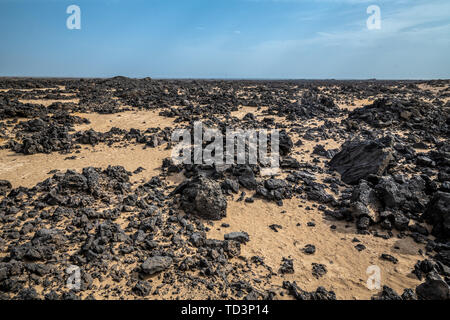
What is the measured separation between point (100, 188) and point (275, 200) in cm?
570

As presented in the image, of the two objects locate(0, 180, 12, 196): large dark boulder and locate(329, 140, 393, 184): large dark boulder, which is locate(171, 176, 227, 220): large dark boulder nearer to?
locate(329, 140, 393, 184): large dark boulder

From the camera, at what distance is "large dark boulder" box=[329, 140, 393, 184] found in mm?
9266

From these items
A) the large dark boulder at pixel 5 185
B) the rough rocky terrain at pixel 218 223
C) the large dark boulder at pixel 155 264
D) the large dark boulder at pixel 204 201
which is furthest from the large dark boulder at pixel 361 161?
the large dark boulder at pixel 5 185

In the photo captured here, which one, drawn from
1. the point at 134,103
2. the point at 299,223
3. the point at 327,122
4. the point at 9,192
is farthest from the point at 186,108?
the point at 299,223

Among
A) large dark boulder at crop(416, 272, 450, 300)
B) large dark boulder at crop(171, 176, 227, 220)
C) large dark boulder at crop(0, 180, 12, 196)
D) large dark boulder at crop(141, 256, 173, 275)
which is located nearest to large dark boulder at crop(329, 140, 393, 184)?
large dark boulder at crop(416, 272, 450, 300)

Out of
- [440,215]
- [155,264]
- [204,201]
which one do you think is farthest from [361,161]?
[155,264]

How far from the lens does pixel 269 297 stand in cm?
483

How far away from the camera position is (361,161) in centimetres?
991

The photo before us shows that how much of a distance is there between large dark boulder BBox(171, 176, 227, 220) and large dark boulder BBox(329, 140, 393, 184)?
5.18 m

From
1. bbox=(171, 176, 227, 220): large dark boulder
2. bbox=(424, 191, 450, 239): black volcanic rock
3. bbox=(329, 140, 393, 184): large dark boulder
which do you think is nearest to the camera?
bbox=(424, 191, 450, 239): black volcanic rock

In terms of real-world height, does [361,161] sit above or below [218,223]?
above

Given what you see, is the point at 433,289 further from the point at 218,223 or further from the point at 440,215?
the point at 218,223

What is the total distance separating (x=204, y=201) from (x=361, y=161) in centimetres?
658

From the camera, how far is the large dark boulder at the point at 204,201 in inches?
289
